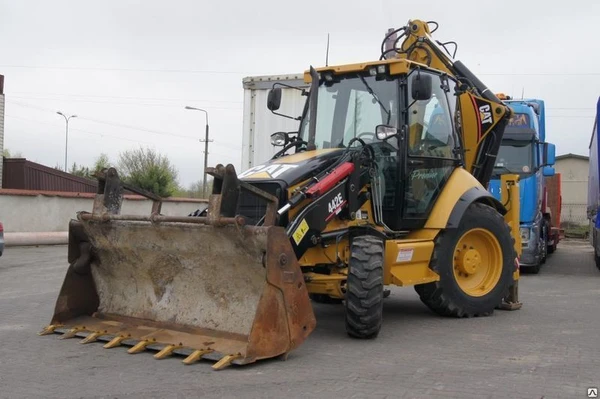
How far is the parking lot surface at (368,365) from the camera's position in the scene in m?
4.82

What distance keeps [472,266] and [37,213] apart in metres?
16.3

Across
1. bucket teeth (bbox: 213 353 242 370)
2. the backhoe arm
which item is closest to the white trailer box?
the backhoe arm

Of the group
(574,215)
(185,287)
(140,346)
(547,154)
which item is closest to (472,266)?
(185,287)

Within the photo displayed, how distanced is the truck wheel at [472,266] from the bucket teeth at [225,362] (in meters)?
2.78

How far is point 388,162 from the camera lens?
7.18 meters

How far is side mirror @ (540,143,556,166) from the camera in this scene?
13.2 m

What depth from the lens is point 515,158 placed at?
13164 mm

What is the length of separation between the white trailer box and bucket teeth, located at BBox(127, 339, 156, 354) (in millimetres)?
7008

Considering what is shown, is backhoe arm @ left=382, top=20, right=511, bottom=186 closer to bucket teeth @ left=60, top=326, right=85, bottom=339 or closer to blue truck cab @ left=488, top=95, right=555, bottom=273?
blue truck cab @ left=488, top=95, right=555, bottom=273

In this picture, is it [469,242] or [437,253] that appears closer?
[437,253]

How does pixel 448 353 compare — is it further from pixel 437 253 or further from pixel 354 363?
pixel 437 253

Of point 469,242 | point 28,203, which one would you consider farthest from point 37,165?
point 469,242

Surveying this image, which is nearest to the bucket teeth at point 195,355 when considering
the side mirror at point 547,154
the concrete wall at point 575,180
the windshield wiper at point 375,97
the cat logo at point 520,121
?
the windshield wiper at point 375,97

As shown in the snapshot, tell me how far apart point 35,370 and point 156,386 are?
3.89ft
